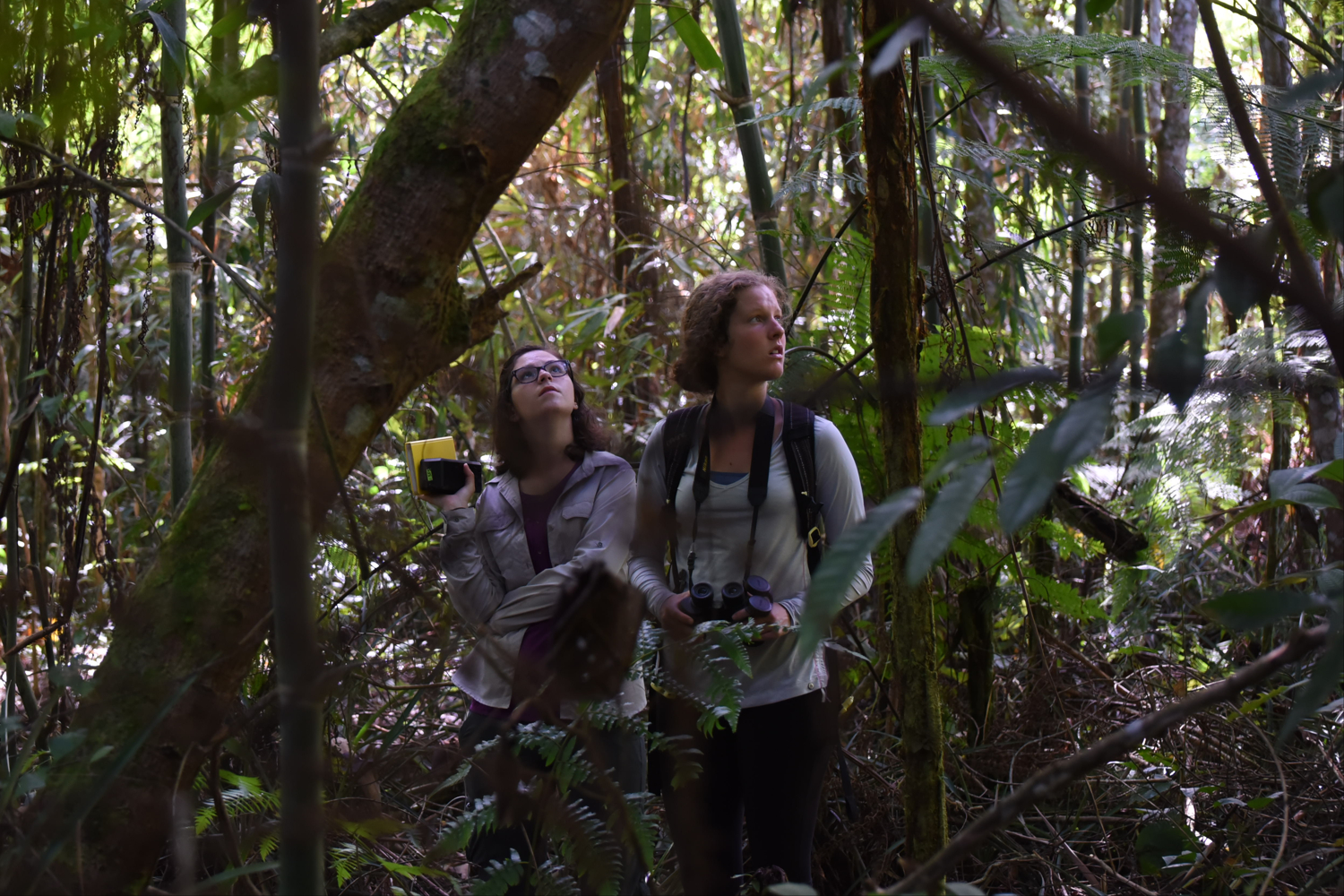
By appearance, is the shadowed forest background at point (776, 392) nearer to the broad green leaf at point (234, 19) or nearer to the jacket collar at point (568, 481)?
the broad green leaf at point (234, 19)

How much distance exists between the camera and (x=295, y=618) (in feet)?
2.07

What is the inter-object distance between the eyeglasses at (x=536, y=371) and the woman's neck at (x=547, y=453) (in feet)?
0.36

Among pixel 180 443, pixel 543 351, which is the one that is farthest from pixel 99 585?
pixel 543 351

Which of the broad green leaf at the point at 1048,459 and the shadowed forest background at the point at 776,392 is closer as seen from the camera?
the broad green leaf at the point at 1048,459

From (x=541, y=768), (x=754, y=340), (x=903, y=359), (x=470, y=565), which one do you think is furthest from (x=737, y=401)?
(x=903, y=359)

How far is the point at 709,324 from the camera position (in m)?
2.36

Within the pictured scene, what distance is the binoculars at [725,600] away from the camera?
6.31ft

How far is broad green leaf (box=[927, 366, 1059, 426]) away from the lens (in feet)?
1.99

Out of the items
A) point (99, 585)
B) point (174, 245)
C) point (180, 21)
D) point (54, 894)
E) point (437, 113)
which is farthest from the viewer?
point (99, 585)

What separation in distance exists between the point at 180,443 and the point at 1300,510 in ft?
11.3

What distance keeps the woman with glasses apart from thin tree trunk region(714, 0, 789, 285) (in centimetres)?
72

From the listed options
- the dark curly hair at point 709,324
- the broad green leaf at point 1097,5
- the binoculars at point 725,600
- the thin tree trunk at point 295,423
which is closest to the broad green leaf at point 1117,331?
the broad green leaf at point 1097,5

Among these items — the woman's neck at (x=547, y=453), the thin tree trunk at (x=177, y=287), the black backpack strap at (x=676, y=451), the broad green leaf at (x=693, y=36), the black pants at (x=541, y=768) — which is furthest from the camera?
the woman's neck at (x=547, y=453)

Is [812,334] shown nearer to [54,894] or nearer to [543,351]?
[543,351]
